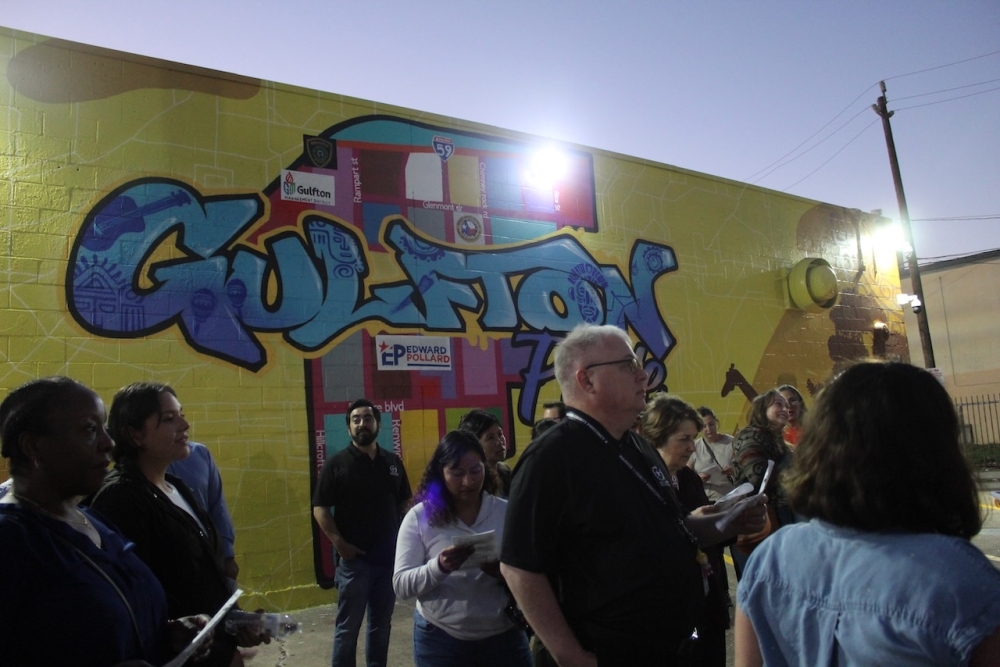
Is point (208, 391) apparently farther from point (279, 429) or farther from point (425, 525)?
Answer: point (425, 525)

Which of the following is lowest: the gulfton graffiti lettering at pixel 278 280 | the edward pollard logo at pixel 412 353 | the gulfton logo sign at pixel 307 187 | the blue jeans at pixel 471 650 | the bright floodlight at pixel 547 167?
the blue jeans at pixel 471 650

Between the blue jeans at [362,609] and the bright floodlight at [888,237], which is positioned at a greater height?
the bright floodlight at [888,237]

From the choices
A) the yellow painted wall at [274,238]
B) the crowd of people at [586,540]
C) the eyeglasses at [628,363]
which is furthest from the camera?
the yellow painted wall at [274,238]

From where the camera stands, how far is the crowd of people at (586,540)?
56.5 inches

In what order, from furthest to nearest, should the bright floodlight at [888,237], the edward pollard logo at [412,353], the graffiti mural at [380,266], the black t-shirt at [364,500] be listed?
the bright floodlight at [888,237] → the edward pollard logo at [412,353] → the graffiti mural at [380,266] → the black t-shirt at [364,500]

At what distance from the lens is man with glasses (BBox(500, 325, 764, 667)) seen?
2.32 metres

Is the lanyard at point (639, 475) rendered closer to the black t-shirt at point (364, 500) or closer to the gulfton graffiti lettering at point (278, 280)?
the black t-shirt at point (364, 500)

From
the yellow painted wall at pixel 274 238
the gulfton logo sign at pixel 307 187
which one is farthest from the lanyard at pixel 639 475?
the gulfton logo sign at pixel 307 187

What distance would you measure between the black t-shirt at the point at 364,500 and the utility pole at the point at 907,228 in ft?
46.0

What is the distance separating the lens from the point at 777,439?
16.3ft

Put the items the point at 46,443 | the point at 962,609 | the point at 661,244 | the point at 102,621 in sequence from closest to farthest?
the point at 962,609
the point at 102,621
the point at 46,443
the point at 661,244

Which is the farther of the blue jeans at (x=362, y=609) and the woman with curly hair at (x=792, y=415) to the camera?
the woman with curly hair at (x=792, y=415)

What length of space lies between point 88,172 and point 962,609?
6872 mm

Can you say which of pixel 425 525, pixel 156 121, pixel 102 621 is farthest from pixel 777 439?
pixel 156 121
